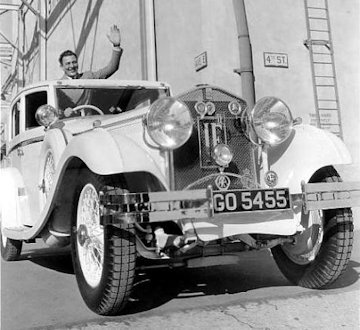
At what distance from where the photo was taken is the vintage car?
92.2 inches

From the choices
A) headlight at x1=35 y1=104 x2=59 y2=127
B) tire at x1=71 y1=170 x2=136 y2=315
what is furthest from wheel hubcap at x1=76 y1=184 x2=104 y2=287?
headlight at x1=35 y1=104 x2=59 y2=127

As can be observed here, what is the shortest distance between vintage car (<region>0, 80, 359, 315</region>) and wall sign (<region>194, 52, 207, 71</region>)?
258 cm

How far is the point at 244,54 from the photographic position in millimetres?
5402

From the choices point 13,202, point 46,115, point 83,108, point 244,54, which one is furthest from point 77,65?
point 244,54

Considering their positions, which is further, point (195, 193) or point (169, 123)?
point (169, 123)

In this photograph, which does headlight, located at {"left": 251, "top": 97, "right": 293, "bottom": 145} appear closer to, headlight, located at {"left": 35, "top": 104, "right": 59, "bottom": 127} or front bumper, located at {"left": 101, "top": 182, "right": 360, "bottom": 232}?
front bumper, located at {"left": 101, "top": 182, "right": 360, "bottom": 232}

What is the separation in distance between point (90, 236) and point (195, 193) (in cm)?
77

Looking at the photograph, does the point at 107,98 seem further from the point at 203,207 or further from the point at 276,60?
the point at 276,60

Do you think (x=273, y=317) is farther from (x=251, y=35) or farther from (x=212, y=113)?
(x=251, y=35)

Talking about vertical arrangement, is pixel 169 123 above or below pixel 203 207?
above

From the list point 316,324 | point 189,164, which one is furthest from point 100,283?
point 316,324

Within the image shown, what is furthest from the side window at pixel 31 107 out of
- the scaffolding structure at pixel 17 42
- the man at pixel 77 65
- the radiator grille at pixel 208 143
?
the scaffolding structure at pixel 17 42

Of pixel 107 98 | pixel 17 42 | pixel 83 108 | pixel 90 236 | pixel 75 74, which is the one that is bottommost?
pixel 90 236

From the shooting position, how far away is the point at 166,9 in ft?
21.0
